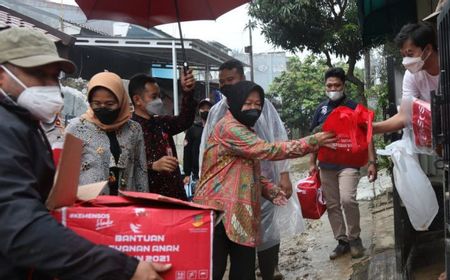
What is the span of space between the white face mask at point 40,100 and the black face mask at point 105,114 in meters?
1.19

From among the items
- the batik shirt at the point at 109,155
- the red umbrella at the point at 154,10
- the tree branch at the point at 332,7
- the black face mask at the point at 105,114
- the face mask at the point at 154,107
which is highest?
the tree branch at the point at 332,7

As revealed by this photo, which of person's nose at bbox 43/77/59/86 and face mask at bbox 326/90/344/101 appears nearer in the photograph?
person's nose at bbox 43/77/59/86

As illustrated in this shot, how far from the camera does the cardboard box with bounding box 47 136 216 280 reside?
147 centimetres

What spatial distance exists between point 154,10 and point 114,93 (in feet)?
5.66

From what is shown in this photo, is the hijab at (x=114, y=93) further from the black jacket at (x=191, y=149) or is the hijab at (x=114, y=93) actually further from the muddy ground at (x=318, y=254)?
the black jacket at (x=191, y=149)

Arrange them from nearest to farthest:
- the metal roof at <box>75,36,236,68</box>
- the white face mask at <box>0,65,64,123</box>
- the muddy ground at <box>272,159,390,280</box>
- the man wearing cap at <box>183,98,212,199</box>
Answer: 1. the white face mask at <box>0,65,64,123</box>
2. the muddy ground at <box>272,159,390,280</box>
3. the man wearing cap at <box>183,98,212,199</box>
4. the metal roof at <box>75,36,236,68</box>

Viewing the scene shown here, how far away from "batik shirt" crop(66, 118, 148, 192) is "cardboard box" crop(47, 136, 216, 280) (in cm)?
116

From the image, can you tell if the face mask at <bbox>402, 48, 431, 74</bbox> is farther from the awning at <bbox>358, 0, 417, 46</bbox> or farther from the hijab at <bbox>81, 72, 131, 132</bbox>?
the awning at <bbox>358, 0, 417, 46</bbox>

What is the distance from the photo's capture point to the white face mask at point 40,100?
1457mm

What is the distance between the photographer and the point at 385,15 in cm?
596

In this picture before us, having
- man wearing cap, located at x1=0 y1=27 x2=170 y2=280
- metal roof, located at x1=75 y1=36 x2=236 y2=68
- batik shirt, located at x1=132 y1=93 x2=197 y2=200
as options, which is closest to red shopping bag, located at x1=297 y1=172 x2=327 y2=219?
batik shirt, located at x1=132 y1=93 x2=197 y2=200

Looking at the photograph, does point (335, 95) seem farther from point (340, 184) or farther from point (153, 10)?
point (153, 10)

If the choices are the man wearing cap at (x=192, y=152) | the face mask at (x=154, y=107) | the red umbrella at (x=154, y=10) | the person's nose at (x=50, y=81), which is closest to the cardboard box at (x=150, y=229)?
the person's nose at (x=50, y=81)

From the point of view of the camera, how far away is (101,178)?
2.68m
